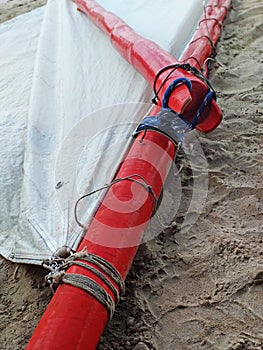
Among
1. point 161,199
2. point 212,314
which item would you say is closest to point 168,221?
point 161,199

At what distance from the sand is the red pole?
11cm

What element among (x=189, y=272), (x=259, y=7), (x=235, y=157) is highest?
(x=189, y=272)

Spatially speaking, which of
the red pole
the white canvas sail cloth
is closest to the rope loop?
the red pole

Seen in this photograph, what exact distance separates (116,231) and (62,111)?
0.84 metres

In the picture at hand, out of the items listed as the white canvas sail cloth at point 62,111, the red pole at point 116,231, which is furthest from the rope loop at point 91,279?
the white canvas sail cloth at point 62,111

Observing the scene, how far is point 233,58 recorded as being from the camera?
240 cm

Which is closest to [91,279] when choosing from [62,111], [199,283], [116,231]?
[116,231]

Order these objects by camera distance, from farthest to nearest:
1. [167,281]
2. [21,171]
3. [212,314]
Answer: [21,171], [167,281], [212,314]

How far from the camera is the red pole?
101cm

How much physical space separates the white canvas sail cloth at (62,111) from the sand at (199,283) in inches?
7.0

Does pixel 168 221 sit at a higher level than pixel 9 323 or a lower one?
lower

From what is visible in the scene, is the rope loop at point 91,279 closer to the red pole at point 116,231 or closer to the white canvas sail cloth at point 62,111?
the red pole at point 116,231

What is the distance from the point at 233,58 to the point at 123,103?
35.7 inches

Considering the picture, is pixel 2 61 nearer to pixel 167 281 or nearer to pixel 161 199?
pixel 161 199
